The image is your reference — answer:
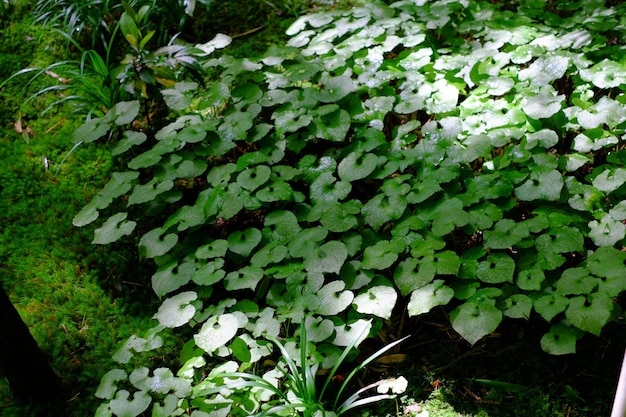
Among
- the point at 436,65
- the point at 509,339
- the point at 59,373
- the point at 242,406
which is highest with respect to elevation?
the point at 436,65

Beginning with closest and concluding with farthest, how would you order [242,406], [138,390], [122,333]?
[242,406] → [138,390] → [122,333]

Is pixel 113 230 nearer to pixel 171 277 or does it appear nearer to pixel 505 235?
pixel 171 277

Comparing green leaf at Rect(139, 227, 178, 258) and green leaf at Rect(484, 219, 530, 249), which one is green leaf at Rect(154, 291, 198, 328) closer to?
green leaf at Rect(139, 227, 178, 258)

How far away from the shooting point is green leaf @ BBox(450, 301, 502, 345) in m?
1.96

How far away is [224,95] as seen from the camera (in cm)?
309

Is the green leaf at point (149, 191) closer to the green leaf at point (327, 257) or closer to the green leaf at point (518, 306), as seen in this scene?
the green leaf at point (327, 257)

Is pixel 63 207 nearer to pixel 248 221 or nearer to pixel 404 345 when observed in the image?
pixel 248 221

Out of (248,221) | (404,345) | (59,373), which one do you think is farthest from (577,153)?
(59,373)

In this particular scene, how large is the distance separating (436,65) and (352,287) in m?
1.72

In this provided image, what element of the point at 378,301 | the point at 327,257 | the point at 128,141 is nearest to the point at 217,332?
the point at 327,257

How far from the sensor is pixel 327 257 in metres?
2.28

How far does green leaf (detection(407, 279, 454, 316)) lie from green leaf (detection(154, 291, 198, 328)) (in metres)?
0.93

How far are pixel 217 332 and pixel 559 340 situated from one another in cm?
135

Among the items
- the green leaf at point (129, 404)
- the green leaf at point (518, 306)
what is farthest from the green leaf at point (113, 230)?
the green leaf at point (518, 306)
